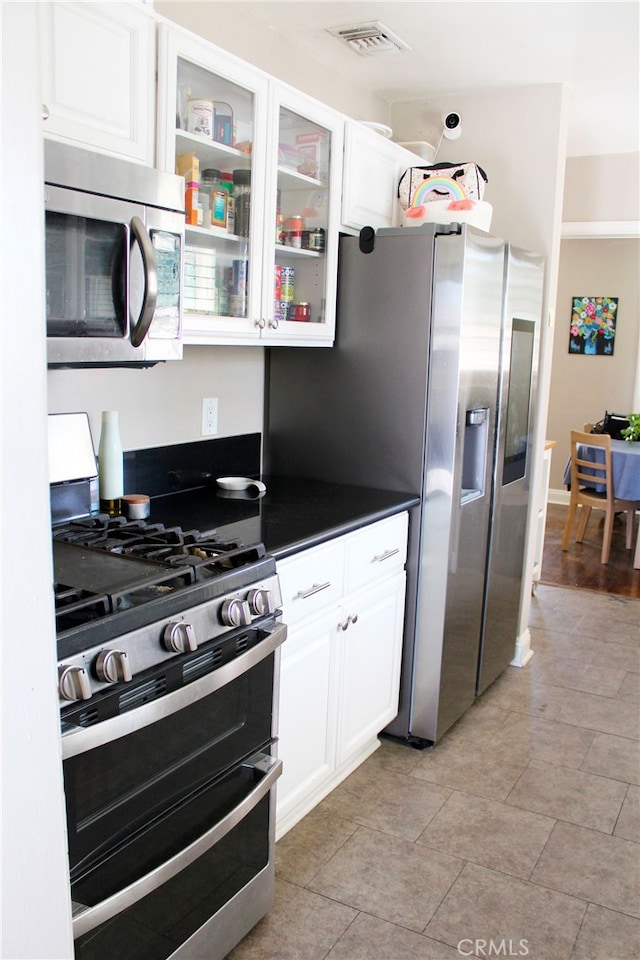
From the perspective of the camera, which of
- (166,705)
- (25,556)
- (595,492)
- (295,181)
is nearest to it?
(25,556)

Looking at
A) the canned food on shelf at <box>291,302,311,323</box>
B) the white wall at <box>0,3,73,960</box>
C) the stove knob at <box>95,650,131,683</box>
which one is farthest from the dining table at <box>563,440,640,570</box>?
the white wall at <box>0,3,73,960</box>

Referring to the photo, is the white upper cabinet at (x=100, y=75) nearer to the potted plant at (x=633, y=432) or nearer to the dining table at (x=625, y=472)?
the dining table at (x=625, y=472)

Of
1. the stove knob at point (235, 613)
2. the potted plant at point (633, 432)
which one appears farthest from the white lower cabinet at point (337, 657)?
the potted plant at point (633, 432)

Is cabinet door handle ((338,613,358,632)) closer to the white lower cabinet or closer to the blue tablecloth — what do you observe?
the white lower cabinet

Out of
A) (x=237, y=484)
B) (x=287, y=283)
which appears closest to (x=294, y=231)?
(x=287, y=283)

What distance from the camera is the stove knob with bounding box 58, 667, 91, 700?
1.34 metres

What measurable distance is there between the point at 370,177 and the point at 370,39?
501mm

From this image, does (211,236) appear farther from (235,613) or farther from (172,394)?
(235,613)

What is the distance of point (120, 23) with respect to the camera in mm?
1812

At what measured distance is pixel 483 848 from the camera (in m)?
2.36

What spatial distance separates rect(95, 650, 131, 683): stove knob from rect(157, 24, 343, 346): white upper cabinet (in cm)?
100

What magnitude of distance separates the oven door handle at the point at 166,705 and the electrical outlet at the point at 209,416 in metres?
1.08

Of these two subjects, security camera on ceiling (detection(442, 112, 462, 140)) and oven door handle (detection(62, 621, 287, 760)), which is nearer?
oven door handle (detection(62, 621, 287, 760))

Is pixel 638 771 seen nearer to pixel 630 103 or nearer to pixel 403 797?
pixel 403 797
